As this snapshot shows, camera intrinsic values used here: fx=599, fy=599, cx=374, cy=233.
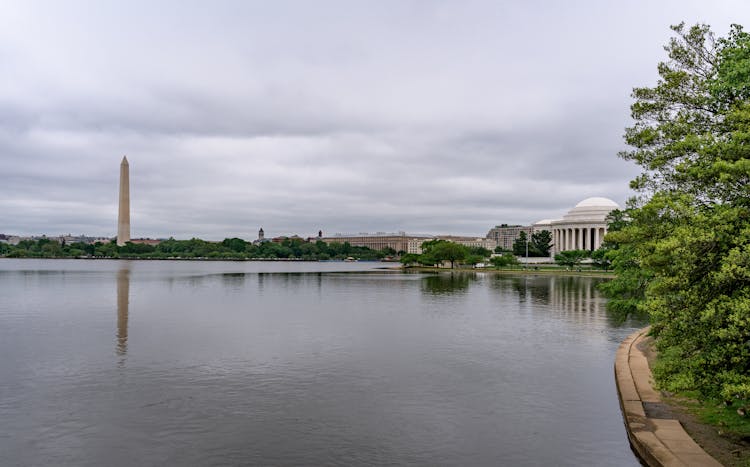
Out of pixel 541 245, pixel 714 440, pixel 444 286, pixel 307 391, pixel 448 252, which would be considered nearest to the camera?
pixel 714 440

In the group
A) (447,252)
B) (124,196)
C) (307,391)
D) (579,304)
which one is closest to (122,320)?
(307,391)

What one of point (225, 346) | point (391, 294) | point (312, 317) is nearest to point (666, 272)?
point (225, 346)

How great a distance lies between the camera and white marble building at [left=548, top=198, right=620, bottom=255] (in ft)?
498

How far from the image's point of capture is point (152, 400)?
16.1 metres

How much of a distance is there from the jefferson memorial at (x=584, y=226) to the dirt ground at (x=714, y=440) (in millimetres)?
142464

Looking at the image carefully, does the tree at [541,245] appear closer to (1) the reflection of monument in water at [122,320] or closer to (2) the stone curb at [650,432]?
(1) the reflection of monument in water at [122,320]

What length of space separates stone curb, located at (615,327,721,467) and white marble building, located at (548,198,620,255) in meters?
140

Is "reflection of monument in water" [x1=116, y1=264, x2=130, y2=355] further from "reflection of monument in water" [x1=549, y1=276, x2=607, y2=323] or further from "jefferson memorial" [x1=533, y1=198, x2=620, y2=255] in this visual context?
"jefferson memorial" [x1=533, y1=198, x2=620, y2=255]

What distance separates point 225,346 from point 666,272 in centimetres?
1824

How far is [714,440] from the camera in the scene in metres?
11.8

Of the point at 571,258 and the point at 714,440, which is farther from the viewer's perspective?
the point at 571,258

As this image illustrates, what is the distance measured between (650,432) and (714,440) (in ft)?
3.91

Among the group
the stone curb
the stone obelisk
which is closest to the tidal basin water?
the stone curb

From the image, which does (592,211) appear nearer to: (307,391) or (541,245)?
(541,245)
